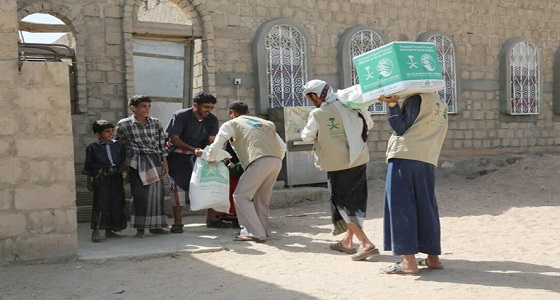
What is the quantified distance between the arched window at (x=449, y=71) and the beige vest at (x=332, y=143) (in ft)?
23.4

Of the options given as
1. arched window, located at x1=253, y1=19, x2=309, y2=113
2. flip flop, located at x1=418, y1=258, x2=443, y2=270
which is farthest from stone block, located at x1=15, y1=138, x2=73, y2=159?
arched window, located at x1=253, y1=19, x2=309, y2=113

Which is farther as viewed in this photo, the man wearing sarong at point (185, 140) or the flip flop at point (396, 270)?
the man wearing sarong at point (185, 140)

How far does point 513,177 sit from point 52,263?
28.2 ft

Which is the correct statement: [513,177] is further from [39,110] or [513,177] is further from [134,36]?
[39,110]

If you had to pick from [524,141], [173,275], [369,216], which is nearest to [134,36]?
[369,216]

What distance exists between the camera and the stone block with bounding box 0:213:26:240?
491 cm

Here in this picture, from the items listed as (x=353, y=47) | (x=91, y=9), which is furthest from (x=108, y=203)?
(x=353, y=47)

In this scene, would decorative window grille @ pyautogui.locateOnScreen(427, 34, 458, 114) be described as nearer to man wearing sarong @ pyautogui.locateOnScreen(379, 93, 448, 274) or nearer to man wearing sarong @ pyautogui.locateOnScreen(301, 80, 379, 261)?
man wearing sarong @ pyautogui.locateOnScreen(301, 80, 379, 261)

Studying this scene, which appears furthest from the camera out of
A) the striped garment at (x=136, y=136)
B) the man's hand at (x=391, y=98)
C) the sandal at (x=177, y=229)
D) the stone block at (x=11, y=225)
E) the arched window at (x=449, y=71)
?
the arched window at (x=449, y=71)

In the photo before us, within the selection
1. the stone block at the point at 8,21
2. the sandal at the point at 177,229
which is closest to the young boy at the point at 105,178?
the sandal at the point at 177,229

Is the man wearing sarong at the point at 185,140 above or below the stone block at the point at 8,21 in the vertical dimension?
below

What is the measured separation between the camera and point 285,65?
397 inches

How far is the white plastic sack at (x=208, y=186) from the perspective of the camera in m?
6.14

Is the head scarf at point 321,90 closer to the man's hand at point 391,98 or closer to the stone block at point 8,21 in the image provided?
the man's hand at point 391,98
